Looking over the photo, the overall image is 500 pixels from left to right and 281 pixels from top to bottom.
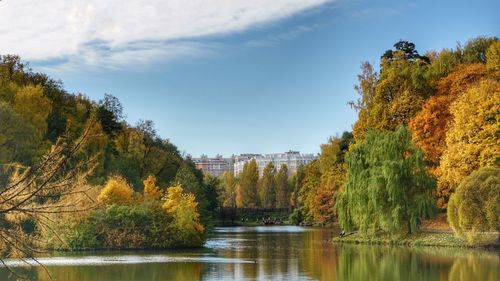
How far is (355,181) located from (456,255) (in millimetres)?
10287

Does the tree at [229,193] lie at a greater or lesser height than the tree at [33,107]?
lesser

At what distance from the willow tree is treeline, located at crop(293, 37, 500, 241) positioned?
0.17 ft

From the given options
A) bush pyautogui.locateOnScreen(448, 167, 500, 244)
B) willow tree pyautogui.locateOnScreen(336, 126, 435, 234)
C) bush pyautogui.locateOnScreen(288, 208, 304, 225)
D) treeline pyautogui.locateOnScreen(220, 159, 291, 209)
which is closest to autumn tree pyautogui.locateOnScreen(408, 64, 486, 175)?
willow tree pyautogui.locateOnScreen(336, 126, 435, 234)

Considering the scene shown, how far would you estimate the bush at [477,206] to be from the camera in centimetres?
3203

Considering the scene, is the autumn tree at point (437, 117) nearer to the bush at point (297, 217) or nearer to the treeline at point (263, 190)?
the bush at point (297, 217)

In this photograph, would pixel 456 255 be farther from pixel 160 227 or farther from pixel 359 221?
pixel 160 227

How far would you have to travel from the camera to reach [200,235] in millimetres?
37406

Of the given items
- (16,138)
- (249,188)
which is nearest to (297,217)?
(249,188)

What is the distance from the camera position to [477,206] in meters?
32.6

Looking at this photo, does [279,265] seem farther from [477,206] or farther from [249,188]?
[249,188]

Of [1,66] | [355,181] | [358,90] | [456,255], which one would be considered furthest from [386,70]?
[1,66]

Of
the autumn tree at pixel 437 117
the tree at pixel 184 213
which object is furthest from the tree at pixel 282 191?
the tree at pixel 184 213

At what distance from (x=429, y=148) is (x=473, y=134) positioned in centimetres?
568

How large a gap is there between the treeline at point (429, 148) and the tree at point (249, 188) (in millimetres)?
60876
